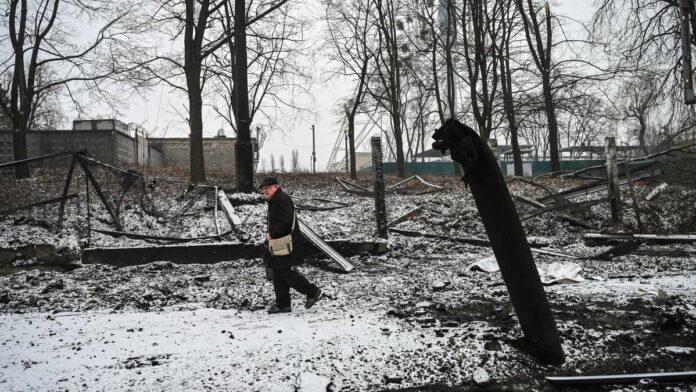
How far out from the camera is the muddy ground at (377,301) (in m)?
3.79

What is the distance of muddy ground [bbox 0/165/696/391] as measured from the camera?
3.79 meters

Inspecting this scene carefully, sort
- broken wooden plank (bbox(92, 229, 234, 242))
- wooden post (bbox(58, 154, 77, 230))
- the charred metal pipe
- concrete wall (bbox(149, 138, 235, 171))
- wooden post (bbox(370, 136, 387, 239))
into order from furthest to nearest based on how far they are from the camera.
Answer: concrete wall (bbox(149, 138, 235, 171)) < wooden post (bbox(370, 136, 387, 239)) < broken wooden plank (bbox(92, 229, 234, 242)) < wooden post (bbox(58, 154, 77, 230)) < the charred metal pipe

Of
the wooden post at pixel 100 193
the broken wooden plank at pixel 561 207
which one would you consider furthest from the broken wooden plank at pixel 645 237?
the wooden post at pixel 100 193

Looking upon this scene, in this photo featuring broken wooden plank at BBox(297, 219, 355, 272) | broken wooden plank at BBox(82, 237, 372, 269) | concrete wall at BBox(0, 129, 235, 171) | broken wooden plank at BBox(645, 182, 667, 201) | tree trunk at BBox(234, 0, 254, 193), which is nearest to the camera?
broken wooden plank at BBox(297, 219, 355, 272)

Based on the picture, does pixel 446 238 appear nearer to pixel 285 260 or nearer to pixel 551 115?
pixel 285 260

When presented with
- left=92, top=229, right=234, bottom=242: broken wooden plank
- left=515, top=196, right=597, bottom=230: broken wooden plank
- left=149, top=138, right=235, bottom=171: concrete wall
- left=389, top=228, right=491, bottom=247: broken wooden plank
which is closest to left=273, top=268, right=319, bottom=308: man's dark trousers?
left=92, top=229, right=234, bottom=242: broken wooden plank

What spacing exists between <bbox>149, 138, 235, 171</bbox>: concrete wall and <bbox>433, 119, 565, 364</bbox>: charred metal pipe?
135ft

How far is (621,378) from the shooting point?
357cm

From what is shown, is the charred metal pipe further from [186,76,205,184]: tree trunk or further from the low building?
the low building

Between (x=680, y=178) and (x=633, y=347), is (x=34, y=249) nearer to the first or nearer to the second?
(x=633, y=347)

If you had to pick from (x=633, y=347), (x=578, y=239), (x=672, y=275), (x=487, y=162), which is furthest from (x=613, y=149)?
(x=487, y=162)

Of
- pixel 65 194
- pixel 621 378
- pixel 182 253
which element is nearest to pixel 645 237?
pixel 621 378

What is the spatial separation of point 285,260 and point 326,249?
3057mm

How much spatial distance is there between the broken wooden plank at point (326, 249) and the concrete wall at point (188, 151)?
3554 cm
